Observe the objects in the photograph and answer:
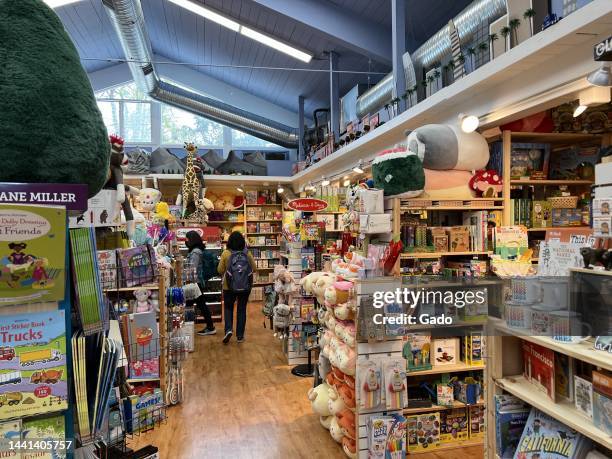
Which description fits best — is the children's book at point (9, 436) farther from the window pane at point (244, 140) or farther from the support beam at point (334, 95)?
the window pane at point (244, 140)

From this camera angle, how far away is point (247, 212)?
439 inches

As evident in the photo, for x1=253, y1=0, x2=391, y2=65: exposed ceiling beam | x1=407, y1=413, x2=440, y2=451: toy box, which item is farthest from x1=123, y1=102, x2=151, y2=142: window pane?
x1=407, y1=413, x2=440, y2=451: toy box

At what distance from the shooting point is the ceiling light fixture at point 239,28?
7302 mm

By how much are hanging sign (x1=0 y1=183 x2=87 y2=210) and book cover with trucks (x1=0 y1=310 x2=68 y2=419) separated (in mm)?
300

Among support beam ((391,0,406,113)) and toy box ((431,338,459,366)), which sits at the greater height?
support beam ((391,0,406,113))

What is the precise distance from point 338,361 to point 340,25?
5.21 metres

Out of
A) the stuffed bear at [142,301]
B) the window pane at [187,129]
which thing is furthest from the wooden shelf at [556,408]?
the window pane at [187,129]

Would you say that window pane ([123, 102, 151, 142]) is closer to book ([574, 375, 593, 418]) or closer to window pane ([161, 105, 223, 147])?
window pane ([161, 105, 223, 147])

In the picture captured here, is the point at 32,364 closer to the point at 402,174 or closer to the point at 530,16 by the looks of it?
the point at 402,174

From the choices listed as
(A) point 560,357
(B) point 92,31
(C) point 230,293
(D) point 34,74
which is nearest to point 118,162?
(D) point 34,74

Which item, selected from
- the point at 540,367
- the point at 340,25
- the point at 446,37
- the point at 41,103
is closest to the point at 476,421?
the point at 540,367

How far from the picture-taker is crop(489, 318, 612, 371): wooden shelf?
4.74 feet

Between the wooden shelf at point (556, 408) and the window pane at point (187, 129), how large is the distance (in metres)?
11.7

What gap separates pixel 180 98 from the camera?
10.5 m
